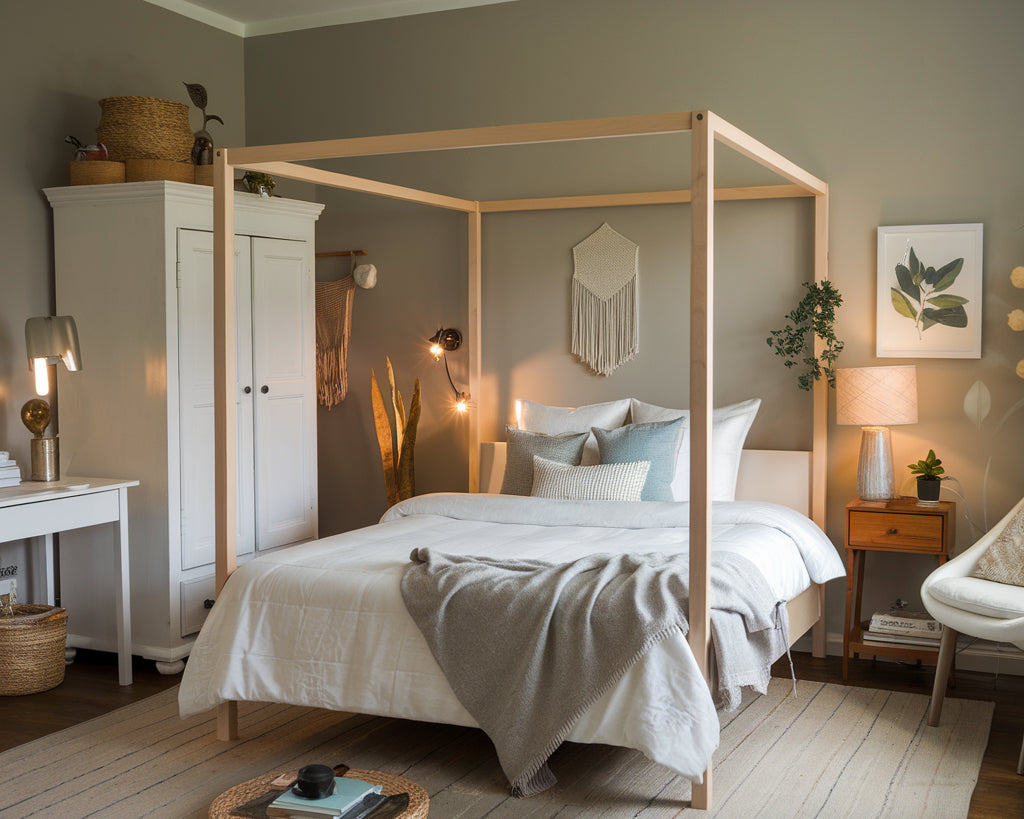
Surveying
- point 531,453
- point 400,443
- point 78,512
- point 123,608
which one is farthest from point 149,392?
point 531,453

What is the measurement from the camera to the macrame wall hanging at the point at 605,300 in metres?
5.10

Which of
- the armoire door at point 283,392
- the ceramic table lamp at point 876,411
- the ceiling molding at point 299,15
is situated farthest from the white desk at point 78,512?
the ceramic table lamp at point 876,411

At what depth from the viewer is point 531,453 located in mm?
4715

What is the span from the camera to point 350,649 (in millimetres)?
3215

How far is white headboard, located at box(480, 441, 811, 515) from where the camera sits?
4.65 m

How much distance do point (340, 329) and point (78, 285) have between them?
1530 millimetres

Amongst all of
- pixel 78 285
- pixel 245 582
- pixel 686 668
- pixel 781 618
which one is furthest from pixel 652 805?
pixel 78 285

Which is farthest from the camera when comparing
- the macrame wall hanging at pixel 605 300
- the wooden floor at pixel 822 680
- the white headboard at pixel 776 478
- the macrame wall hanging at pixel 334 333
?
the macrame wall hanging at pixel 334 333

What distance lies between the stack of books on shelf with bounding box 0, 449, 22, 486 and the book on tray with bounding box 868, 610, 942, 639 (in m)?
3.46

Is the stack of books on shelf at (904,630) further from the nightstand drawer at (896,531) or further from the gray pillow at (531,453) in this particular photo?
the gray pillow at (531,453)

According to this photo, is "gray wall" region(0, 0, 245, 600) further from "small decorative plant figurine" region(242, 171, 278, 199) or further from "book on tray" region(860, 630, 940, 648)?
"book on tray" region(860, 630, 940, 648)

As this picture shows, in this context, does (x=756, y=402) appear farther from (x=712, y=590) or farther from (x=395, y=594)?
(x=395, y=594)

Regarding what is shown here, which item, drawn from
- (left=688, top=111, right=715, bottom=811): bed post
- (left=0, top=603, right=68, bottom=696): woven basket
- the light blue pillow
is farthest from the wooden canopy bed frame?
(left=0, top=603, right=68, bottom=696): woven basket

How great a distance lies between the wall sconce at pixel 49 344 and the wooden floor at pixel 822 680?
119 cm
